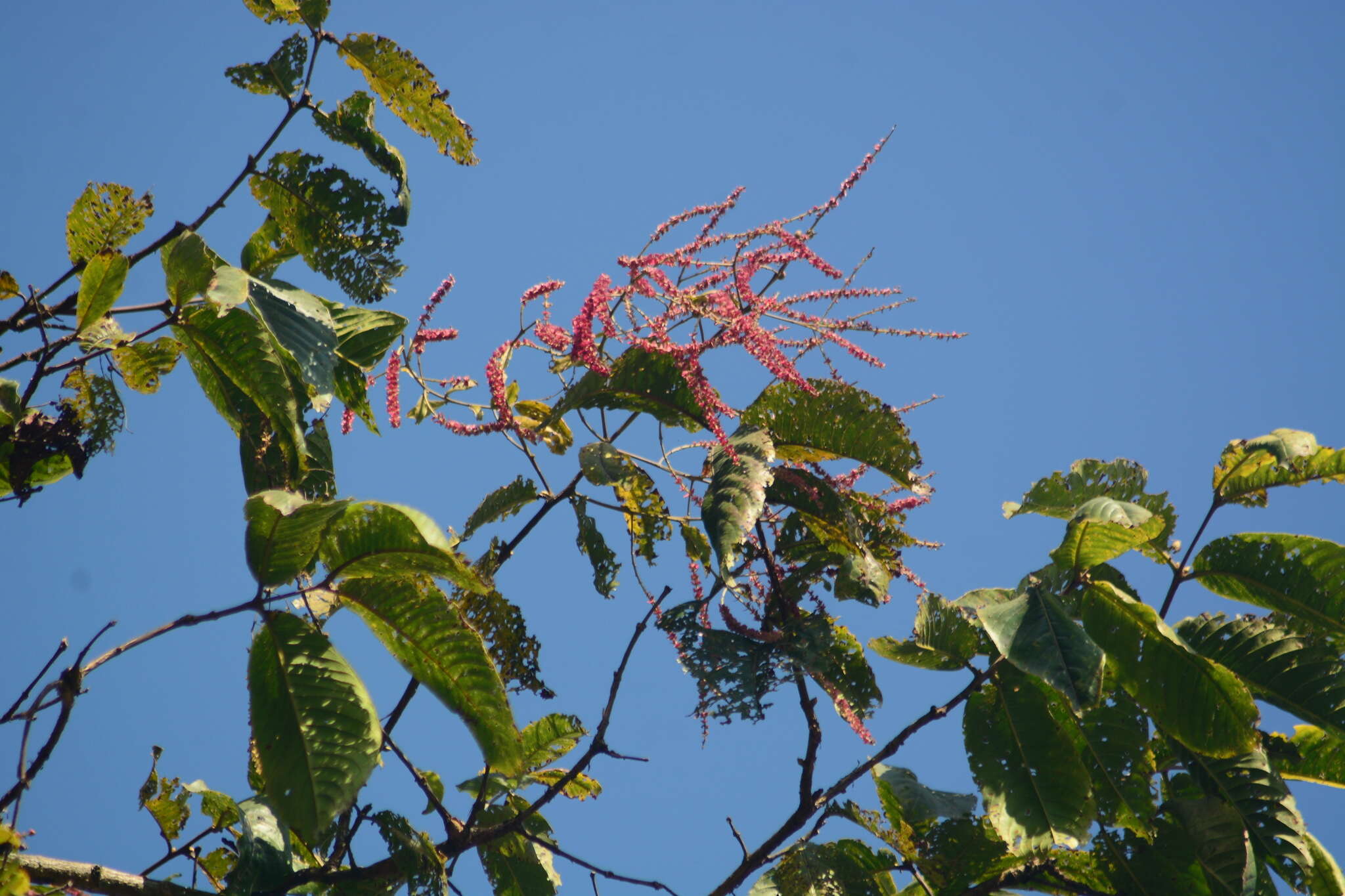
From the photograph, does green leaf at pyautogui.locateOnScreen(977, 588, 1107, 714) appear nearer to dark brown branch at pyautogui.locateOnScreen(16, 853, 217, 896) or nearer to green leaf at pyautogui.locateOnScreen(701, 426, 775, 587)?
green leaf at pyautogui.locateOnScreen(701, 426, 775, 587)

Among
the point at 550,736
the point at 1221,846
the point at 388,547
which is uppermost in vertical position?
the point at 550,736

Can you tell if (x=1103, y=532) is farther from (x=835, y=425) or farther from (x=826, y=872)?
(x=826, y=872)

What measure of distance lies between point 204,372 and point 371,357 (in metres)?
0.41

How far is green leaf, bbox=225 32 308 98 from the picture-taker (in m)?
2.25

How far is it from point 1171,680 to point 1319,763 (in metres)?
1.01

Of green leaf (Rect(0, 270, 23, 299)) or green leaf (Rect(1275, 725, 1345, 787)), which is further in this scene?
green leaf (Rect(1275, 725, 1345, 787))

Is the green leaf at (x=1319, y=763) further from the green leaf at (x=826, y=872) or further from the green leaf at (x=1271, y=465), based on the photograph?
the green leaf at (x=826, y=872)

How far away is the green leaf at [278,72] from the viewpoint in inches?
88.6

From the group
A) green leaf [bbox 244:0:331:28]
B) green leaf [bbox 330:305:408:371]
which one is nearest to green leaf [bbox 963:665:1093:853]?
green leaf [bbox 330:305:408:371]

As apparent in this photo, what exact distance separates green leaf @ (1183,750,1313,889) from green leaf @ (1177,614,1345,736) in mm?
150

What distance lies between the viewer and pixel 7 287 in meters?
2.07

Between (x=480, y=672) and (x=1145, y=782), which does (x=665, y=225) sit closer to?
(x=480, y=672)

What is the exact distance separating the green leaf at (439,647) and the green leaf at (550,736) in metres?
1.12

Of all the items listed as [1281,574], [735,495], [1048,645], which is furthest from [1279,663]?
[735,495]
